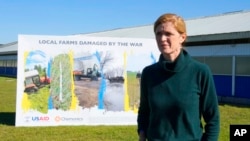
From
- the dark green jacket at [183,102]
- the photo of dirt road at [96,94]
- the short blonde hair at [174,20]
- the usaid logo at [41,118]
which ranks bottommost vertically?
the usaid logo at [41,118]

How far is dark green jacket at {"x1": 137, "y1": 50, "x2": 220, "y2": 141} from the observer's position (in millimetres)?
2871

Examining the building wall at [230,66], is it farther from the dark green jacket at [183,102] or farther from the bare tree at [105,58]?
the dark green jacket at [183,102]

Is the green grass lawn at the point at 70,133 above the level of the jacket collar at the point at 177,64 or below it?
below

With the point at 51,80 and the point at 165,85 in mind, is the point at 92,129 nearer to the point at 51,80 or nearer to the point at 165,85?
the point at 51,80

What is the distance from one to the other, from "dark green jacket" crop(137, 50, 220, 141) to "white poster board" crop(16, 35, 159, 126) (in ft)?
29.9

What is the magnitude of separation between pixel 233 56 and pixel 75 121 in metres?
13.0

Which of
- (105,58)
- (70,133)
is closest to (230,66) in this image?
(105,58)

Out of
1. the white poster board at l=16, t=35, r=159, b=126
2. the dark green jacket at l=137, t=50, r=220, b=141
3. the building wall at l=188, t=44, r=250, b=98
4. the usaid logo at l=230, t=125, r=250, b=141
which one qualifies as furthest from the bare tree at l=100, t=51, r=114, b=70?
the building wall at l=188, t=44, r=250, b=98

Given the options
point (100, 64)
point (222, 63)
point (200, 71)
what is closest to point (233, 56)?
point (222, 63)

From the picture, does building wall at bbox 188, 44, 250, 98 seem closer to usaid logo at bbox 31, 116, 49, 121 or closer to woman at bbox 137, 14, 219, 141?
usaid logo at bbox 31, 116, 49, 121

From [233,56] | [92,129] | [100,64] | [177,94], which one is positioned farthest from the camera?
[233,56]

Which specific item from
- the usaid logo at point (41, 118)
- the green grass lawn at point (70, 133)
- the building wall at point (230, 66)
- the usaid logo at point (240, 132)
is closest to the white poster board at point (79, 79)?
the usaid logo at point (41, 118)

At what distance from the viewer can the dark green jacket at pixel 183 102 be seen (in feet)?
9.42

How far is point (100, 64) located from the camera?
12.2m
